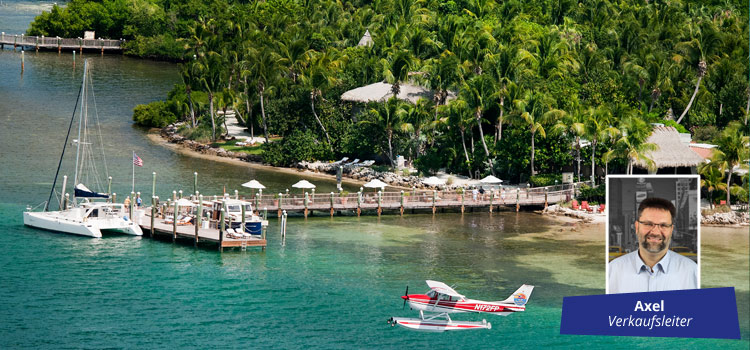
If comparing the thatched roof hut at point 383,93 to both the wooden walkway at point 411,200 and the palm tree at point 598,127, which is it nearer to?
the wooden walkway at point 411,200

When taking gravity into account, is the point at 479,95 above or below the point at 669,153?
above

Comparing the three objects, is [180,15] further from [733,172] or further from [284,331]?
[284,331]

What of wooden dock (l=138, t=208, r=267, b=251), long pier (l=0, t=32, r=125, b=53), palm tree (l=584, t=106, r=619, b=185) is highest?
long pier (l=0, t=32, r=125, b=53)

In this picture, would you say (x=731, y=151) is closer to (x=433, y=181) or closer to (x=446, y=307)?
(x=433, y=181)

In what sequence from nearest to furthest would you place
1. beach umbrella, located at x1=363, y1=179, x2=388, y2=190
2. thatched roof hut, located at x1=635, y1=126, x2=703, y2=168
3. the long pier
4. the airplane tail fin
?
the airplane tail fin → thatched roof hut, located at x1=635, y1=126, x2=703, y2=168 → beach umbrella, located at x1=363, y1=179, x2=388, y2=190 → the long pier

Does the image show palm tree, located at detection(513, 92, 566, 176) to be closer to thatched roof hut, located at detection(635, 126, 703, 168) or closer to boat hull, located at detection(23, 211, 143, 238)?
thatched roof hut, located at detection(635, 126, 703, 168)

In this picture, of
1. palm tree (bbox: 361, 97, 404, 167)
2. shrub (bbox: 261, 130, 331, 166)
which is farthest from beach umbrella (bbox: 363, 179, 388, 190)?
shrub (bbox: 261, 130, 331, 166)

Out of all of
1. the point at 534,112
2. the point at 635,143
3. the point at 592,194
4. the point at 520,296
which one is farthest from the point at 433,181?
the point at 520,296
